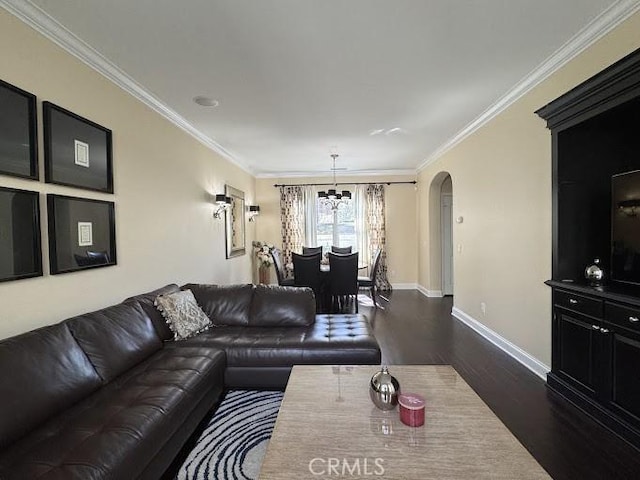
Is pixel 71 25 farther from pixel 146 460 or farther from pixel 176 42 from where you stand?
pixel 146 460

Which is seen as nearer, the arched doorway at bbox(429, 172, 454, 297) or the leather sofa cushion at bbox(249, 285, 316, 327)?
the leather sofa cushion at bbox(249, 285, 316, 327)

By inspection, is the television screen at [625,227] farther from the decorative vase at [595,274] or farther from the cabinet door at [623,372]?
the cabinet door at [623,372]

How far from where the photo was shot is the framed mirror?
564cm

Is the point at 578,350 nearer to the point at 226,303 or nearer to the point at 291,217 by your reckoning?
the point at 226,303

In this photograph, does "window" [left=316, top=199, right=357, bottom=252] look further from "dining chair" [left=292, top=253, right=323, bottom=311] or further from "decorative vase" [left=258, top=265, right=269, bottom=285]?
"dining chair" [left=292, top=253, right=323, bottom=311]

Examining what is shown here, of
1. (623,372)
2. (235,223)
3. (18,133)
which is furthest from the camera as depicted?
(235,223)

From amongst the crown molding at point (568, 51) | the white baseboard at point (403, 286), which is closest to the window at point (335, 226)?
the white baseboard at point (403, 286)

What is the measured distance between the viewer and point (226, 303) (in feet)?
11.2

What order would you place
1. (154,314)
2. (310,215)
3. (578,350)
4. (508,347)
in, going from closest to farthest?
(578,350) < (154,314) < (508,347) < (310,215)

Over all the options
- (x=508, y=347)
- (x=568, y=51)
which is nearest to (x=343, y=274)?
(x=508, y=347)

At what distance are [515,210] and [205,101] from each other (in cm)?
344

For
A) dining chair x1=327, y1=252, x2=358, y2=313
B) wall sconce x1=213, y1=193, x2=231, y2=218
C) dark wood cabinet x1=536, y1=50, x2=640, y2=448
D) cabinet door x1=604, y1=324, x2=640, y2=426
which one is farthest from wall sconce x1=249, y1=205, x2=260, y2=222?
cabinet door x1=604, y1=324, x2=640, y2=426

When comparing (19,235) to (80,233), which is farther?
(80,233)

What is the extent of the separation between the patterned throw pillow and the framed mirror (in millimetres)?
2515
